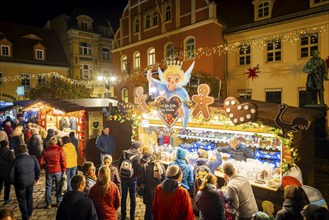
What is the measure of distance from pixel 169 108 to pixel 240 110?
2.36 m

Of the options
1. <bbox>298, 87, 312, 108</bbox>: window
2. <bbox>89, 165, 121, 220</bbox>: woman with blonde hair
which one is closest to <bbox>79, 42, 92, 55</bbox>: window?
<bbox>298, 87, 312, 108</bbox>: window

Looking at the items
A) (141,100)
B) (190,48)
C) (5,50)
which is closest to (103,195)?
(141,100)

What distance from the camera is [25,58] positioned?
2647 cm

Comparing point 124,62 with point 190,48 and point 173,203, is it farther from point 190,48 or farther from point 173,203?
point 173,203

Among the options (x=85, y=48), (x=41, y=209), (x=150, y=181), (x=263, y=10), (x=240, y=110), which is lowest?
(x=41, y=209)

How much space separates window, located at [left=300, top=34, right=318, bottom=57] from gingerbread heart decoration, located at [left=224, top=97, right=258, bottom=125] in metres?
11.2

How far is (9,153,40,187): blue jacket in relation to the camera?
5.63m

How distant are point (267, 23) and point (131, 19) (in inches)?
485

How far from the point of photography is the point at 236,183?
4.32m

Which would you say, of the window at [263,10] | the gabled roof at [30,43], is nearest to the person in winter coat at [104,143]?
the window at [263,10]

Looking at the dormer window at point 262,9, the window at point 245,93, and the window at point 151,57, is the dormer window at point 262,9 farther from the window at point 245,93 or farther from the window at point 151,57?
the window at point 151,57

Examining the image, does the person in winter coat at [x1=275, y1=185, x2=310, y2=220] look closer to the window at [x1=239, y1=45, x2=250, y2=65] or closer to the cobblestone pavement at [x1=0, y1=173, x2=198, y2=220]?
the cobblestone pavement at [x1=0, y1=173, x2=198, y2=220]

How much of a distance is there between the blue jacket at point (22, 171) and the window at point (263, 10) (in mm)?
15981

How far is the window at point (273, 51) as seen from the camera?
50.8ft
